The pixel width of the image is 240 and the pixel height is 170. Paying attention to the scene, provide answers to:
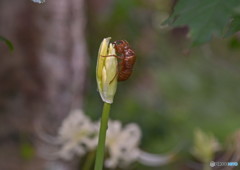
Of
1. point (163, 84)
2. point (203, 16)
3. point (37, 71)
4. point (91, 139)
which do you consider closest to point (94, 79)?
point (37, 71)

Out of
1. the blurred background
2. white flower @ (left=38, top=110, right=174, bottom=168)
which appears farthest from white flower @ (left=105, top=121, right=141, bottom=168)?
the blurred background

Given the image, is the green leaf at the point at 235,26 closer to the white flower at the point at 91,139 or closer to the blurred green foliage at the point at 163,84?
the white flower at the point at 91,139

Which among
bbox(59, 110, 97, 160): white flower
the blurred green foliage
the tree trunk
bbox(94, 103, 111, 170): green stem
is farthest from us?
the blurred green foliage

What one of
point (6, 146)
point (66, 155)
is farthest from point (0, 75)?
point (66, 155)

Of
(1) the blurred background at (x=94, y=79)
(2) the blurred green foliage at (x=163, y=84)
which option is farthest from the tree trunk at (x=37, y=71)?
(2) the blurred green foliage at (x=163, y=84)

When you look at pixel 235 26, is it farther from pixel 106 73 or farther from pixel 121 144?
pixel 121 144

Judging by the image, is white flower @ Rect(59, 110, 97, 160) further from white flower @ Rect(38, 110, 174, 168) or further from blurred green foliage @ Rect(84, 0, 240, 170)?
blurred green foliage @ Rect(84, 0, 240, 170)
